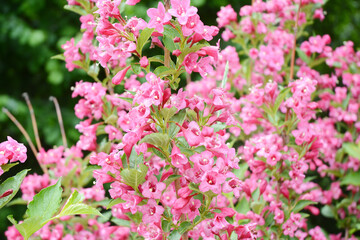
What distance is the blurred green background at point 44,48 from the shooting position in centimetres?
358

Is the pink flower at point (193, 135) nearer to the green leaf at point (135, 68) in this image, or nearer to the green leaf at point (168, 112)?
the green leaf at point (168, 112)

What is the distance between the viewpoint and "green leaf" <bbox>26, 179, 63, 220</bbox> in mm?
945

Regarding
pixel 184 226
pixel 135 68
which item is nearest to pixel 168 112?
pixel 135 68

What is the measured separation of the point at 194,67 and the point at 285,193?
66cm

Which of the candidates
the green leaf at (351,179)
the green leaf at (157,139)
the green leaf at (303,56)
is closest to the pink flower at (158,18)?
the green leaf at (157,139)

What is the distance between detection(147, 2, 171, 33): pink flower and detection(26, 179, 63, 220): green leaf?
1.32ft

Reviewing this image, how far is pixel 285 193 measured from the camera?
1.46m

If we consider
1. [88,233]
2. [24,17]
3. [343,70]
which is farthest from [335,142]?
[24,17]

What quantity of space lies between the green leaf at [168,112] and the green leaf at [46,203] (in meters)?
0.27

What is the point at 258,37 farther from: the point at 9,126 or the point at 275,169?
the point at 9,126

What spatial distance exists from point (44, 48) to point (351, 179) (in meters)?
2.83

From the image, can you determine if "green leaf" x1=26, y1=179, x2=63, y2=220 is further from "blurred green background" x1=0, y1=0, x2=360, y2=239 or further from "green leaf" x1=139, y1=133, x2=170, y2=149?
"blurred green background" x1=0, y1=0, x2=360, y2=239

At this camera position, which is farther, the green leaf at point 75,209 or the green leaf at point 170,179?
the green leaf at point 170,179

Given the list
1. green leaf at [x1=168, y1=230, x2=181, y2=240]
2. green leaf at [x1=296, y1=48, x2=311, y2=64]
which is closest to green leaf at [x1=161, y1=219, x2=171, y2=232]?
green leaf at [x1=168, y1=230, x2=181, y2=240]
